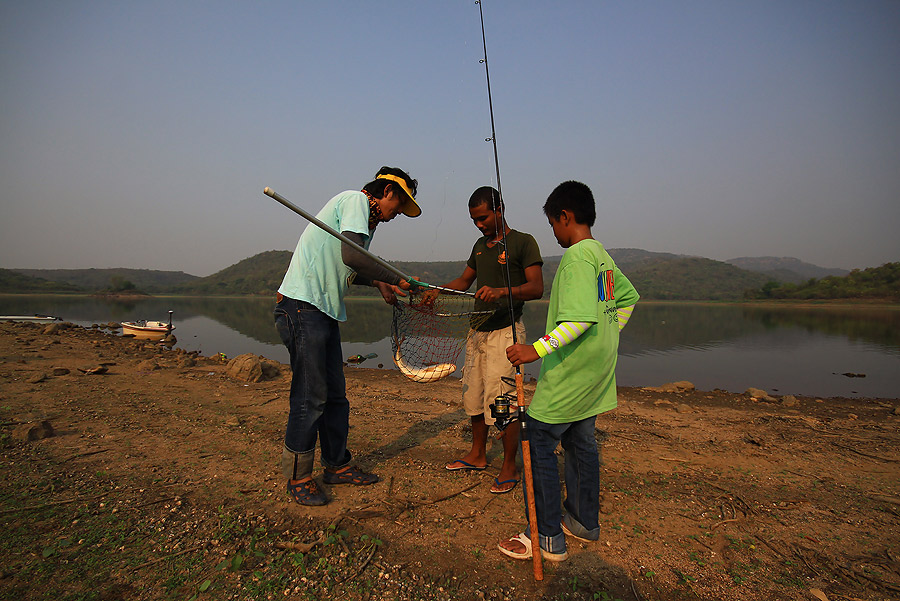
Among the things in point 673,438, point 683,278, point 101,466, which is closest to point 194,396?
point 101,466

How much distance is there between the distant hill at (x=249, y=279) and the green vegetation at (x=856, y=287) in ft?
267

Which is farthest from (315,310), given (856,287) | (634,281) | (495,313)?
(634,281)

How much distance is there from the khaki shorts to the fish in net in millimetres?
265

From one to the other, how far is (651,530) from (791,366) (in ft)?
53.1

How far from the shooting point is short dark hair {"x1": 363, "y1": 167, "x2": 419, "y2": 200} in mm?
3514

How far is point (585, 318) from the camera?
2.44 metres

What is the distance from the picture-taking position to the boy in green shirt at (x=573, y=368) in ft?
8.20

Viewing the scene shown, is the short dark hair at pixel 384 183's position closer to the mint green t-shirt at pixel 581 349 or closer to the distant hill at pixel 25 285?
the mint green t-shirt at pixel 581 349

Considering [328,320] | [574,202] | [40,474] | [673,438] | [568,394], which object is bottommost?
[673,438]

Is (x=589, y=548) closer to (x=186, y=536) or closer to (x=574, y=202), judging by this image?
(x=574, y=202)

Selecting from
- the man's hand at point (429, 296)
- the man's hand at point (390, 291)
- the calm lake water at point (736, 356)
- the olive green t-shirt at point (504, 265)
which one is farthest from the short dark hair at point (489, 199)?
the calm lake water at point (736, 356)

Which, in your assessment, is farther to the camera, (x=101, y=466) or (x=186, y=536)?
(x=101, y=466)

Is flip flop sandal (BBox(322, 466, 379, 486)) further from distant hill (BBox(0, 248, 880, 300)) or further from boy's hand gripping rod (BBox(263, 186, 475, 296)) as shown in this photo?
distant hill (BBox(0, 248, 880, 300))

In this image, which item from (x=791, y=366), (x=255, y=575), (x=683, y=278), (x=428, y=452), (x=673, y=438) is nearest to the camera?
(x=255, y=575)
